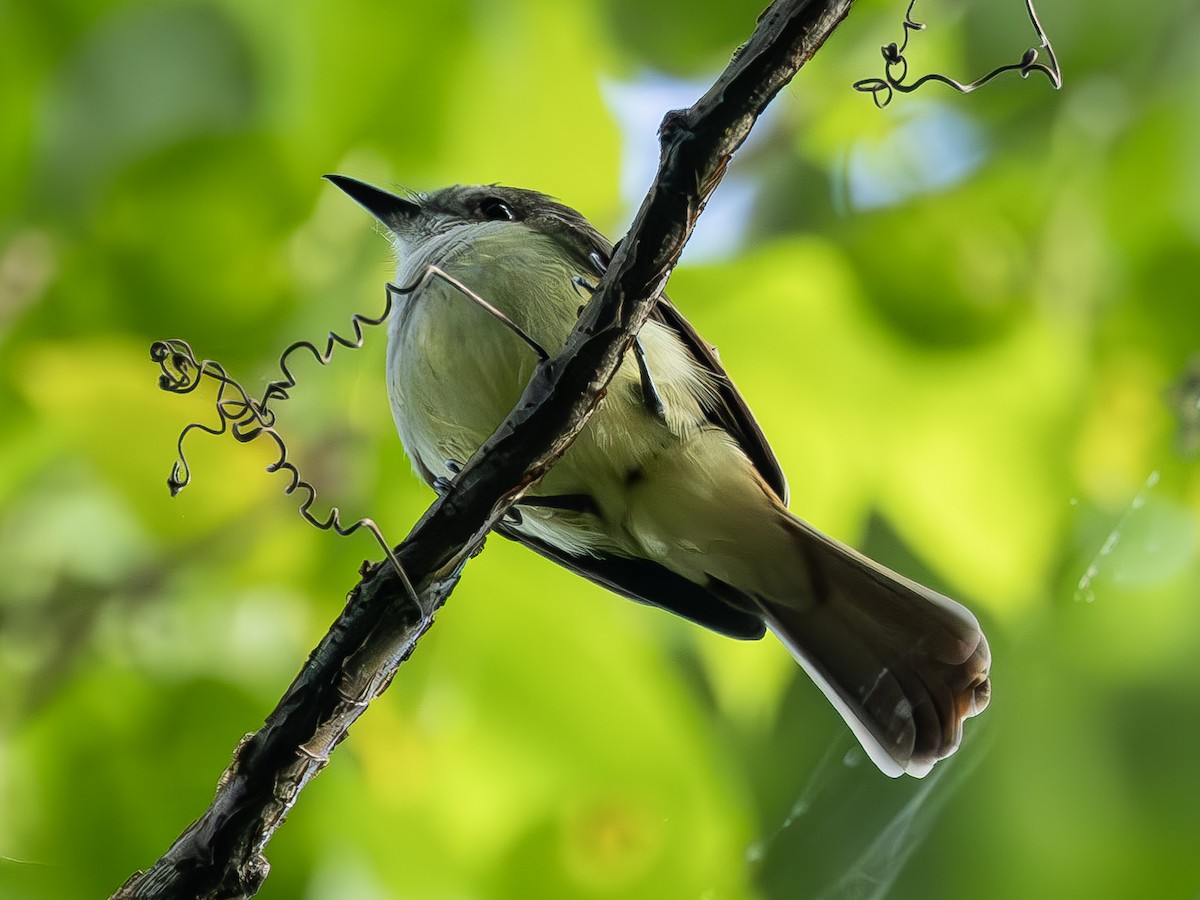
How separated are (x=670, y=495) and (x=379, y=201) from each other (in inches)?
34.4

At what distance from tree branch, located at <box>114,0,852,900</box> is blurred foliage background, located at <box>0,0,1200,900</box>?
76 cm

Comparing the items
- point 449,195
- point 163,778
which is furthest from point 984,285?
point 163,778

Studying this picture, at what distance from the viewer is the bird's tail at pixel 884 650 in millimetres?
1824

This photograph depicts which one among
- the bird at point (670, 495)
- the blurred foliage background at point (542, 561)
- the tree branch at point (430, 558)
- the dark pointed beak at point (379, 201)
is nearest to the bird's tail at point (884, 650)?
the bird at point (670, 495)

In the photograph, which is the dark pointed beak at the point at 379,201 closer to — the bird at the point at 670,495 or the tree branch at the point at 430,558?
the bird at the point at 670,495

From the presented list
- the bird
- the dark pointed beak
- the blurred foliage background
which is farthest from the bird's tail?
the dark pointed beak

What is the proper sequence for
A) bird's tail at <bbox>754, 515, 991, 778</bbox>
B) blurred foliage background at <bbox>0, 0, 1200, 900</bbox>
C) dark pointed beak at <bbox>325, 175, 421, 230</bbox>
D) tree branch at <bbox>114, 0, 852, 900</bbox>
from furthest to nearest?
dark pointed beak at <bbox>325, 175, 421, 230</bbox>, blurred foliage background at <bbox>0, 0, 1200, 900</bbox>, bird's tail at <bbox>754, 515, 991, 778</bbox>, tree branch at <bbox>114, 0, 852, 900</bbox>

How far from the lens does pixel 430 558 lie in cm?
122

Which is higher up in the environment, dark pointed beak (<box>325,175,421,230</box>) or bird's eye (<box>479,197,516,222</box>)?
bird's eye (<box>479,197,516,222</box>)

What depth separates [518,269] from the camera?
192 cm

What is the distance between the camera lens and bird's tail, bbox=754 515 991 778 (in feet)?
5.98

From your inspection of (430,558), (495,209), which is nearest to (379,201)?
(495,209)

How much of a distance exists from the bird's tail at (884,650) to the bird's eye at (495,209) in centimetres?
88

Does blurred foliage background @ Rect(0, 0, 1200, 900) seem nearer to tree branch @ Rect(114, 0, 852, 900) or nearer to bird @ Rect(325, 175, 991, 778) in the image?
bird @ Rect(325, 175, 991, 778)
